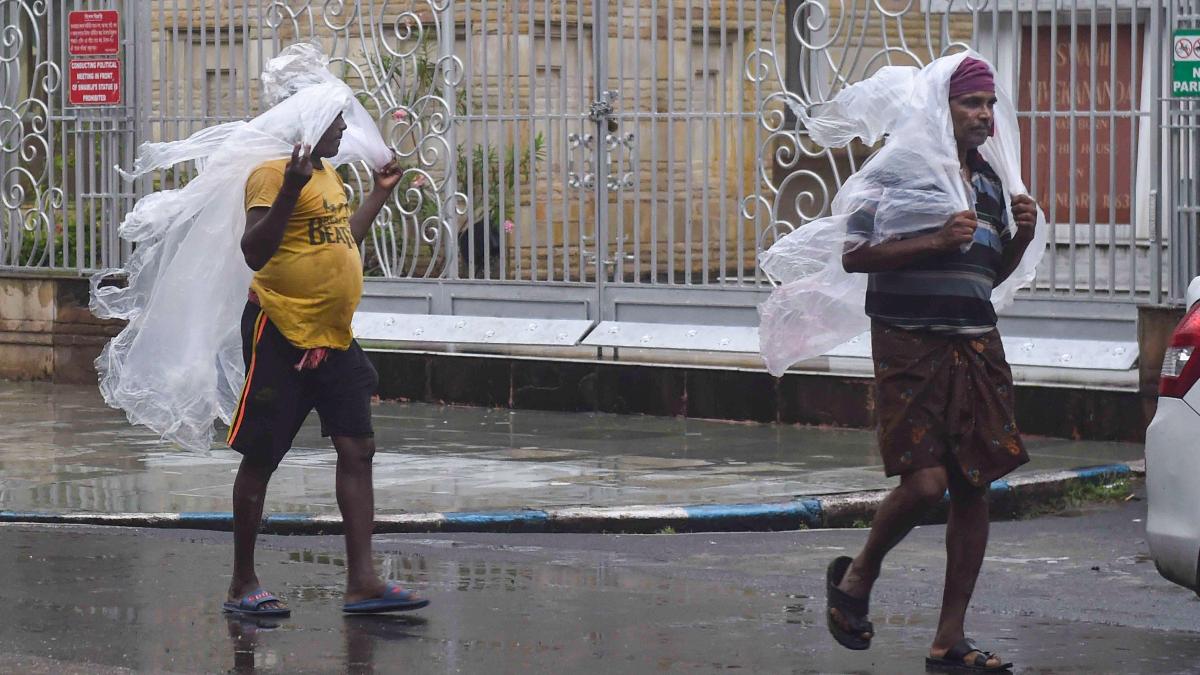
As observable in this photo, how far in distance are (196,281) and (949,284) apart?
108 inches

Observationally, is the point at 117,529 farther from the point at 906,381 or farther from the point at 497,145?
the point at 497,145

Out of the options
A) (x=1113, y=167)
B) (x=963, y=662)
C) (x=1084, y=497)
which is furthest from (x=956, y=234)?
(x=1113, y=167)

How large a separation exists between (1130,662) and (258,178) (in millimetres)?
3123

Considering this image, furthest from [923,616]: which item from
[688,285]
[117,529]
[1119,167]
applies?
[688,285]

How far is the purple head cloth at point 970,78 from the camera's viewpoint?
6281mm

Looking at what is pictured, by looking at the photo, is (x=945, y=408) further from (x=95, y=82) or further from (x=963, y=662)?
(x=95, y=82)

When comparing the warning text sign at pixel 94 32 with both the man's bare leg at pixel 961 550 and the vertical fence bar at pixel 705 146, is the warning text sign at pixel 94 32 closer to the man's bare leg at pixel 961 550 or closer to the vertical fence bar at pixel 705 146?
the vertical fence bar at pixel 705 146

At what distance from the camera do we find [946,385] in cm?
616

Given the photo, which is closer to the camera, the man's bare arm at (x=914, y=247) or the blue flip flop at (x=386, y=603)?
the man's bare arm at (x=914, y=247)

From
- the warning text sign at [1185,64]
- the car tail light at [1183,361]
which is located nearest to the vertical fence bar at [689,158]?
the warning text sign at [1185,64]

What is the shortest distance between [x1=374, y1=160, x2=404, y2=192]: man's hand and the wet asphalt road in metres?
1.41

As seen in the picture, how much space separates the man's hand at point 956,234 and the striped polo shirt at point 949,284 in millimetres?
43

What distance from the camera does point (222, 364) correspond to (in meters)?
7.55

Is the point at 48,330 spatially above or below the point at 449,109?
below
